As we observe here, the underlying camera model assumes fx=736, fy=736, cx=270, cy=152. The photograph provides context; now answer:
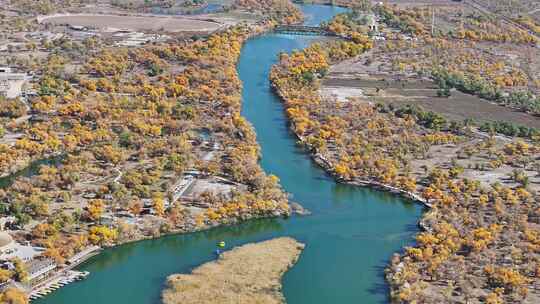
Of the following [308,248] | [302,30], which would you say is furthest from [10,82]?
[302,30]

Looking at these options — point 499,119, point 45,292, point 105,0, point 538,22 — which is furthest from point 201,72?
point 538,22

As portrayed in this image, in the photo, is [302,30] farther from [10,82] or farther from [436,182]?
[436,182]

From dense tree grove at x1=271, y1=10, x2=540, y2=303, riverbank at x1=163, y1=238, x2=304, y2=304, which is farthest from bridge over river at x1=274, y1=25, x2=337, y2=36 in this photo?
riverbank at x1=163, y1=238, x2=304, y2=304

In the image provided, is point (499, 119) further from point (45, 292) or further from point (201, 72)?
point (45, 292)

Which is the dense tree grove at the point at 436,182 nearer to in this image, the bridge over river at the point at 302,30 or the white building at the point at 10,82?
the bridge over river at the point at 302,30

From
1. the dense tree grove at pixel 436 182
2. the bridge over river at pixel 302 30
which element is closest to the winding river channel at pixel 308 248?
the dense tree grove at pixel 436 182

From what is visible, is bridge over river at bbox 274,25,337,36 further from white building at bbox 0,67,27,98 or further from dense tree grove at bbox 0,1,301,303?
white building at bbox 0,67,27,98
